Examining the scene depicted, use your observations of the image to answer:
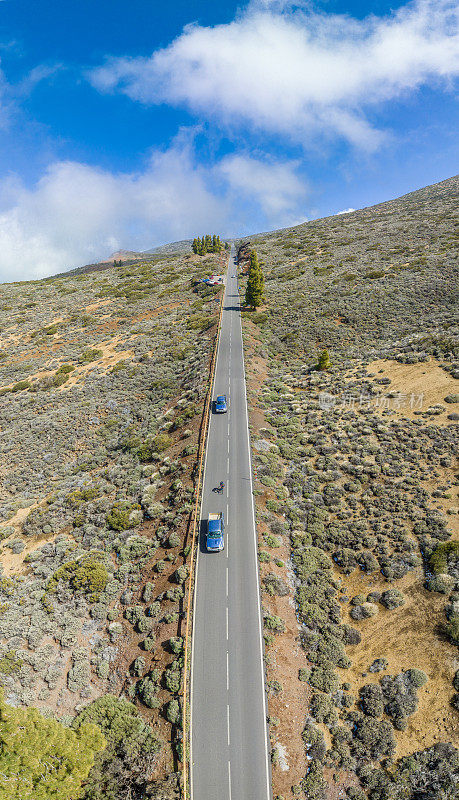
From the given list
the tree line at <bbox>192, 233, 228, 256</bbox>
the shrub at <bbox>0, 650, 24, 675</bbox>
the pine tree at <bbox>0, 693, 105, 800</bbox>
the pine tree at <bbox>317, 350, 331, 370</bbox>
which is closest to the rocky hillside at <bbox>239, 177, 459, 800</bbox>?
the pine tree at <bbox>317, 350, 331, 370</bbox>

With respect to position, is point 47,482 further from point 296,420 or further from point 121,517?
point 296,420

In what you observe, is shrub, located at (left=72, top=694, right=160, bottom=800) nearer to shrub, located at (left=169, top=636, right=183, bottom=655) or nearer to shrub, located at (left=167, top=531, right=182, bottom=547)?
shrub, located at (left=169, top=636, right=183, bottom=655)

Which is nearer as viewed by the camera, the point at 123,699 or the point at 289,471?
the point at 123,699

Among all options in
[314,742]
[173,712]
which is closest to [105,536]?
[173,712]

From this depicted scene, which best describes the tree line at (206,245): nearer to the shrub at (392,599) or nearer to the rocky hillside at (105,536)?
the rocky hillside at (105,536)

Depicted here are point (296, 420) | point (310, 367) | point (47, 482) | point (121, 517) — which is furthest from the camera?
point (310, 367)

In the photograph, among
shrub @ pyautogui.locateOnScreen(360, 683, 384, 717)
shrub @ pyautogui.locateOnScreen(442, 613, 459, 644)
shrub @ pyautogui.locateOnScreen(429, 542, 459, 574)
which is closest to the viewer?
shrub @ pyautogui.locateOnScreen(360, 683, 384, 717)

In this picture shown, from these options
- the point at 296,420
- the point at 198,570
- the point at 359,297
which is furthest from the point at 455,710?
the point at 359,297
